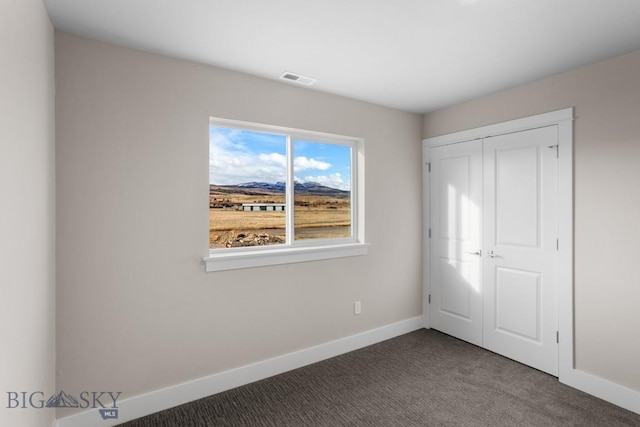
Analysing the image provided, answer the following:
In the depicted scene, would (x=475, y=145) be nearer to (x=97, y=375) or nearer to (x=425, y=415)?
(x=425, y=415)

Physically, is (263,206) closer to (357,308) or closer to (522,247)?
(357,308)

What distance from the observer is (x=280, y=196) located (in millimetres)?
2980

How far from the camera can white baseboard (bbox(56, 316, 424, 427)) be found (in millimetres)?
2103

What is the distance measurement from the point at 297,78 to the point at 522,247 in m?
2.46

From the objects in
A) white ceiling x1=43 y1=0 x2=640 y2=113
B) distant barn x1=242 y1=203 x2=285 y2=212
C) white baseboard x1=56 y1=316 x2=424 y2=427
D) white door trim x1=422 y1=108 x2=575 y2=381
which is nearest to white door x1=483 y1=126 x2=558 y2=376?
white door trim x1=422 y1=108 x2=575 y2=381

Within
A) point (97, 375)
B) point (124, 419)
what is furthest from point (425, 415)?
point (97, 375)

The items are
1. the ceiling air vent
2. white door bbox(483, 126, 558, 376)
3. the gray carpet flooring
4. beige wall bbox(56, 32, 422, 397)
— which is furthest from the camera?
white door bbox(483, 126, 558, 376)

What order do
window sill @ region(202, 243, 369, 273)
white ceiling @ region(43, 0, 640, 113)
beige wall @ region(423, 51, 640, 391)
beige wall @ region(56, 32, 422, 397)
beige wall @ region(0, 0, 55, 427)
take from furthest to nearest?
window sill @ region(202, 243, 369, 273)
beige wall @ region(423, 51, 640, 391)
beige wall @ region(56, 32, 422, 397)
white ceiling @ region(43, 0, 640, 113)
beige wall @ region(0, 0, 55, 427)

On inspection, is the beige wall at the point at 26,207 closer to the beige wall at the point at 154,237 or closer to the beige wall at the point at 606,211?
the beige wall at the point at 154,237

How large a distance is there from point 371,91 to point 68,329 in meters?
2.91

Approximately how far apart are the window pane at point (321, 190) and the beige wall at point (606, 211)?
188 cm

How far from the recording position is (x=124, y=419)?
84.6 inches

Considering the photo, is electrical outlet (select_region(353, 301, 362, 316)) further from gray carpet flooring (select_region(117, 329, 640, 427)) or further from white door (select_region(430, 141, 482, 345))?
white door (select_region(430, 141, 482, 345))

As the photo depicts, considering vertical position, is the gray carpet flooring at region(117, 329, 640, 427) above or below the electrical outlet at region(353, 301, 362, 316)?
below
